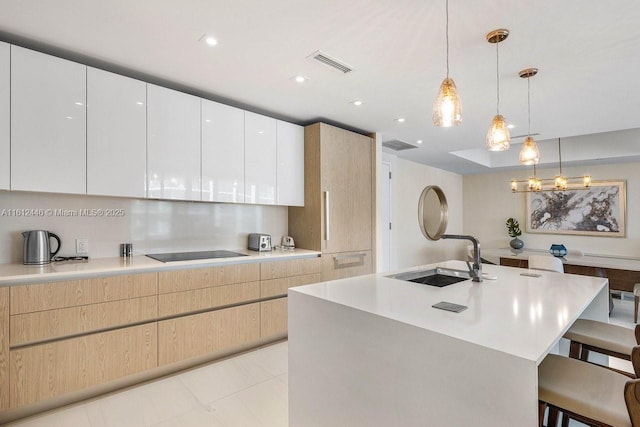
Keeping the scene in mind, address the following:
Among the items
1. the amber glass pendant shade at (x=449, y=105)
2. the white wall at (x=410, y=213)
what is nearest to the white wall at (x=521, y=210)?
the white wall at (x=410, y=213)

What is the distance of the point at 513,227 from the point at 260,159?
18.8 ft

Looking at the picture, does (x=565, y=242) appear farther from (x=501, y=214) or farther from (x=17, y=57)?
(x=17, y=57)

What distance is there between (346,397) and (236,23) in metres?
2.04

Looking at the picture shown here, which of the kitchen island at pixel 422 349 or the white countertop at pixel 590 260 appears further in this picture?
the white countertop at pixel 590 260

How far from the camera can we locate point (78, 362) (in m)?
1.99

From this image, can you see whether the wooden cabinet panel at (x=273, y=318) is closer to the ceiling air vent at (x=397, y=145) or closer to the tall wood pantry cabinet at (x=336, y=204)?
the tall wood pantry cabinet at (x=336, y=204)

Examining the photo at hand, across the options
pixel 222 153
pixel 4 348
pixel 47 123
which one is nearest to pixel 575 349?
pixel 222 153

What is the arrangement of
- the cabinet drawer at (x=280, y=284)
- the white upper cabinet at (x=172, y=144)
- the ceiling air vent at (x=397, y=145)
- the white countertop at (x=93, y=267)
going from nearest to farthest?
the white countertop at (x=93, y=267), the white upper cabinet at (x=172, y=144), the cabinet drawer at (x=280, y=284), the ceiling air vent at (x=397, y=145)

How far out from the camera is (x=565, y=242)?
6.04 metres

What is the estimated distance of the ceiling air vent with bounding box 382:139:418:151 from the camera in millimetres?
4539

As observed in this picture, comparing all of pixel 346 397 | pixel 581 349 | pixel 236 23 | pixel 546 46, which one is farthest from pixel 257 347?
pixel 546 46

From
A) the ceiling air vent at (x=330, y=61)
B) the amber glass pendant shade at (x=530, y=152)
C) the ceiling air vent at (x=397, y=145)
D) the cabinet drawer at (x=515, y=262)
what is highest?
the ceiling air vent at (x=330, y=61)

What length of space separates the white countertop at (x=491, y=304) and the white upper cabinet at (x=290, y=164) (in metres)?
1.63

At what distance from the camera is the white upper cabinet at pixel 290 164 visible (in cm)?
337
